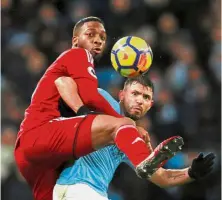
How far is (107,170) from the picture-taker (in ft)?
19.8

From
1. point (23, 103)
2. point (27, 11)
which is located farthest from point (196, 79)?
point (27, 11)

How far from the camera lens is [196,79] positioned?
31.9 ft

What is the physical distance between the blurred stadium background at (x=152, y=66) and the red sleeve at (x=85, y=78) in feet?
10.4

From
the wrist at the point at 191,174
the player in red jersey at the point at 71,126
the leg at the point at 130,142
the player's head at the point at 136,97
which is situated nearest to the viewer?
the leg at the point at 130,142

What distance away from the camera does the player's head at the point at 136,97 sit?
624cm

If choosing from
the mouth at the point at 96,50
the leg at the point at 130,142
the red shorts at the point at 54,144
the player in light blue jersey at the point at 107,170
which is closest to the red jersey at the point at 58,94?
the red shorts at the point at 54,144

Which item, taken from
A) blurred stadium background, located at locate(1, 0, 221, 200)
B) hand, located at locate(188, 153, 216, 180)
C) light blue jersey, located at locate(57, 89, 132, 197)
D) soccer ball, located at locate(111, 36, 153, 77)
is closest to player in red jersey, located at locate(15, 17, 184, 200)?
light blue jersey, located at locate(57, 89, 132, 197)

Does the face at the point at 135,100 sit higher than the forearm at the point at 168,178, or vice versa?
the face at the point at 135,100

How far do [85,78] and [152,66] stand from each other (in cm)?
458

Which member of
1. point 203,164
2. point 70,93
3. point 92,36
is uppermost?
point 92,36

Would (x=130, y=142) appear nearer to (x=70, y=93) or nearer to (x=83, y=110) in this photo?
(x=83, y=110)

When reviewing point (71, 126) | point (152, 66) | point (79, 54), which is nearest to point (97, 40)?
point (79, 54)

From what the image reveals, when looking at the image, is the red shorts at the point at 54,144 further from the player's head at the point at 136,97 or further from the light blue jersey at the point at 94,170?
the player's head at the point at 136,97

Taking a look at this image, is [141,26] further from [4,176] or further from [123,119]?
[123,119]
